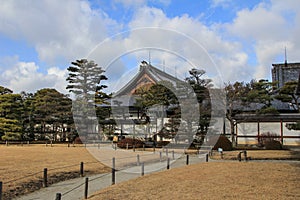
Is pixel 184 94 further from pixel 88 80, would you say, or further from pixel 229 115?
pixel 88 80

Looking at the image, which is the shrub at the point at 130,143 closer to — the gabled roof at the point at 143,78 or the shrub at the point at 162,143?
the shrub at the point at 162,143

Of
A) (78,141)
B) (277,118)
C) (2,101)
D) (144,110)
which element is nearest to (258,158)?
(277,118)

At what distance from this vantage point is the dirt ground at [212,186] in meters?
7.81

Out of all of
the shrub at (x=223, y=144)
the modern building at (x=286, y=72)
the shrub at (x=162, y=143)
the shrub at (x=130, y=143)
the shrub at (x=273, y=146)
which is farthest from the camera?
the modern building at (x=286, y=72)

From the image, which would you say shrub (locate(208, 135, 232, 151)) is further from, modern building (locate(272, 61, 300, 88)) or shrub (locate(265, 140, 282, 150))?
modern building (locate(272, 61, 300, 88))

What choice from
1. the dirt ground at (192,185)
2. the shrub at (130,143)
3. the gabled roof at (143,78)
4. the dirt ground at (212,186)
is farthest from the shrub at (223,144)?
the gabled roof at (143,78)

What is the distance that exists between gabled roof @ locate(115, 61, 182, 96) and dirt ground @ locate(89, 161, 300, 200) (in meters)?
23.8

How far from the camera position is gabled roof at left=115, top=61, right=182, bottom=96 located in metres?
35.0

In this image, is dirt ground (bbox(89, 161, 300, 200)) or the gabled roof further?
the gabled roof

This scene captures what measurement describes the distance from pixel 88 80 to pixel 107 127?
216 inches

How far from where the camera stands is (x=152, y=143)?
28312 mm

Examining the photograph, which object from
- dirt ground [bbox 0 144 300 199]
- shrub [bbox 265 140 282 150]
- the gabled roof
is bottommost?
dirt ground [bbox 0 144 300 199]

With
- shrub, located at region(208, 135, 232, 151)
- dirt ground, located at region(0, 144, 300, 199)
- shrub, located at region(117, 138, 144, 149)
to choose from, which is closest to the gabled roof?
shrub, located at region(117, 138, 144, 149)

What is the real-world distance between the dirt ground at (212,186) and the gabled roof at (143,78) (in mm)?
23802
